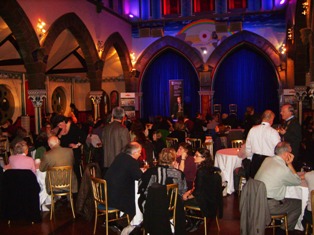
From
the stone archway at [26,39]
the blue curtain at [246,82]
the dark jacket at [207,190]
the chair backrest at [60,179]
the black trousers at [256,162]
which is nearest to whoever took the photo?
the dark jacket at [207,190]

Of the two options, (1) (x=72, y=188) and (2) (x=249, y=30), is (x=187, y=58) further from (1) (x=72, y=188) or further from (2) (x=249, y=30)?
(1) (x=72, y=188)

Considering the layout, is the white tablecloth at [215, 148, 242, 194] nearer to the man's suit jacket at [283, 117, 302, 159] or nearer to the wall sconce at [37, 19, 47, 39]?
the man's suit jacket at [283, 117, 302, 159]

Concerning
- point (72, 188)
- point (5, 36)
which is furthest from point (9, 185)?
point (5, 36)

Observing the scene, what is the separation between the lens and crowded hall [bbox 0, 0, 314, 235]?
13.5 ft

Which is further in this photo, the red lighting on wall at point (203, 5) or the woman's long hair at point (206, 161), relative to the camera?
the red lighting on wall at point (203, 5)

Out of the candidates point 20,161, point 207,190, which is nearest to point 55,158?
point 20,161

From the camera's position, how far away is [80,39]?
12.0 meters

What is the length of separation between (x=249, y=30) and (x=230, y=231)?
1207 centimetres

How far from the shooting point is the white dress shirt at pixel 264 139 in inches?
186

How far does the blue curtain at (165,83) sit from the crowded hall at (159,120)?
2.0 inches

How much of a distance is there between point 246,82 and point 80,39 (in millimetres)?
8063

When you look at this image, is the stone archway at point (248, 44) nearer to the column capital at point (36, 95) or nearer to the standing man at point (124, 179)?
the column capital at point (36, 95)

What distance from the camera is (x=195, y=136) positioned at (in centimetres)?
838

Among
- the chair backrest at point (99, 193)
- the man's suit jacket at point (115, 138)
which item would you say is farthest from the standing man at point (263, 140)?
the chair backrest at point (99, 193)
